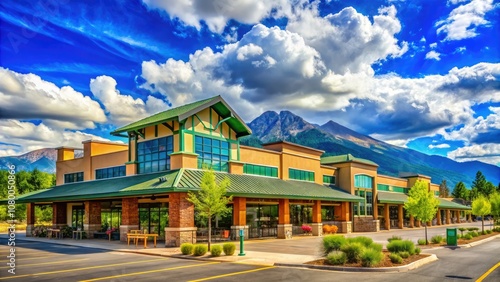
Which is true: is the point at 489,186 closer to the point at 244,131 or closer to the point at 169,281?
the point at 244,131

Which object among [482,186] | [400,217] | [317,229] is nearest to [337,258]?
[317,229]

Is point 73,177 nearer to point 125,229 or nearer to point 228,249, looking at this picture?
point 125,229

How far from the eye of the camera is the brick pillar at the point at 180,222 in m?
28.6

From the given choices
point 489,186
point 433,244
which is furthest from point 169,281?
point 489,186

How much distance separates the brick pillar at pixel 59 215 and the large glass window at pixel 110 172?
18.1ft

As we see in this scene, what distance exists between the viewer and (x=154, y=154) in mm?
35156

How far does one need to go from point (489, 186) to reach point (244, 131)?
138727 millimetres

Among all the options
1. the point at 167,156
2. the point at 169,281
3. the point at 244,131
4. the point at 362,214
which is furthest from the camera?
the point at 362,214

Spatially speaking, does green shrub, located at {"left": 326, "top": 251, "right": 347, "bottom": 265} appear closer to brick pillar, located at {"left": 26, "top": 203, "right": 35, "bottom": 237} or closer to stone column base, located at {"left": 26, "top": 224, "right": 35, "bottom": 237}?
stone column base, located at {"left": 26, "top": 224, "right": 35, "bottom": 237}

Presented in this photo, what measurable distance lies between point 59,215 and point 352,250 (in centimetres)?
3425

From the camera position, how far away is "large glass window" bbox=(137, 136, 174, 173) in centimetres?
3403

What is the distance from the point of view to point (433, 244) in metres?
30.3

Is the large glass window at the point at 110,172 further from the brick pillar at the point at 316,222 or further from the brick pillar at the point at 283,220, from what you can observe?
the brick pillar at the point at 316,222

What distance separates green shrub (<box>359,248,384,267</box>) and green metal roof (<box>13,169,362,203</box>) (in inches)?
519
